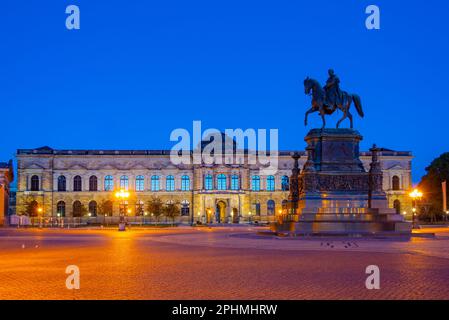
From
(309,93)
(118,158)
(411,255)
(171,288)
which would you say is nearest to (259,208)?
(118,158)

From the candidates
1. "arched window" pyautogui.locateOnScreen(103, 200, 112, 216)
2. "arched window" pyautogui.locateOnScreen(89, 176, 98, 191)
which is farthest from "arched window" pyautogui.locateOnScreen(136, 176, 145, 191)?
"arched window" pyautogui.locateOnScreen(89, 176, 98, 191)

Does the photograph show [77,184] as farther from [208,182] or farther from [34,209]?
[208,182]

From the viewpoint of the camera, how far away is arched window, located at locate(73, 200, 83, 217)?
110 metres

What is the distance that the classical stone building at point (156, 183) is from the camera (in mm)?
109875

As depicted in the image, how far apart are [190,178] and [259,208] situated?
13.8 metres

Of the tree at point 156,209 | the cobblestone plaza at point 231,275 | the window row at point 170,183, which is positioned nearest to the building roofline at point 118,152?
the window row at point 170,183

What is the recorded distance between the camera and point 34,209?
104000 millimetres

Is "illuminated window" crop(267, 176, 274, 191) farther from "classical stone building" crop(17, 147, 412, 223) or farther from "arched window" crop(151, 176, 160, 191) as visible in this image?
"arched window" crop(151, 176, 160, 191)

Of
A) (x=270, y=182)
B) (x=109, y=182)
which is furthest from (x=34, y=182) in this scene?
(x=270, y=182)
